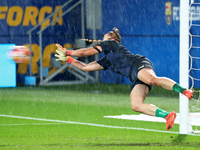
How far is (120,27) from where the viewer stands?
2175 centimetres

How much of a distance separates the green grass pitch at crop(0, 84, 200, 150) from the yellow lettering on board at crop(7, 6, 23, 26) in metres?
6.45

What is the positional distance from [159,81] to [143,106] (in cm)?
50

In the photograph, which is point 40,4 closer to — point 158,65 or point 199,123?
point 158,65

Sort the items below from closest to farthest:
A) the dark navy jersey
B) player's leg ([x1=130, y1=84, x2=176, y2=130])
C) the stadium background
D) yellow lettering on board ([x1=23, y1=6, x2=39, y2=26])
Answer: player's leg ([x1=130, y1=84, x2=176, y2=130]) < the dark navy jersey < the stadium background < yellow lettering on board ([x1=23, y1=6, x2=39, y2=26])

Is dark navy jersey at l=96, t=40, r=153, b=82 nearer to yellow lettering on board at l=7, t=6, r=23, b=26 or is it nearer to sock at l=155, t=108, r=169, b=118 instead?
sock at l=155, t=108, r=169, b=118

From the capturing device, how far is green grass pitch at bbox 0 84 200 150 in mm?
7594

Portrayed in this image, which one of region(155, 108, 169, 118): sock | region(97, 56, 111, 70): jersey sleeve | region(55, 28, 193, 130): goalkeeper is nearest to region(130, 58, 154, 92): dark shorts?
region(55, 28, 193, 130): goalkeeper

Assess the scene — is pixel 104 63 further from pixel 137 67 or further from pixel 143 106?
pixel 143 106

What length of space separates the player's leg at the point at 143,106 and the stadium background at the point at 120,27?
41.3 ft

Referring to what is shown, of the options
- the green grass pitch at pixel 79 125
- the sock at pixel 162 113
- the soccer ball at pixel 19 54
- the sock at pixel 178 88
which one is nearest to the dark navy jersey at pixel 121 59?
the sock at pixel 162 113

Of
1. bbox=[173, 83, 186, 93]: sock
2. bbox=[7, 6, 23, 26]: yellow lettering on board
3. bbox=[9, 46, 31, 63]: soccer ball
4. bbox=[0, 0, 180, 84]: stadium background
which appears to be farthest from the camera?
bbox=[7, 6, 23, 26]: yellow lettering on board

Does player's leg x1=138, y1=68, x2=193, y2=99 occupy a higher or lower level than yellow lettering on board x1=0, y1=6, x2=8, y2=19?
lower

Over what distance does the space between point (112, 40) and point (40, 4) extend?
15115 millimetres

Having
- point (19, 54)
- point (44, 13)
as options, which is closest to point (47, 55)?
point (44, 13)
